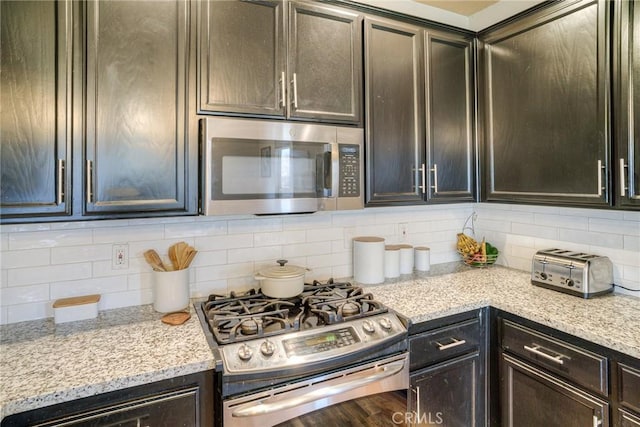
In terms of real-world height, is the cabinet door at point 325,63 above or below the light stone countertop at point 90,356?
above

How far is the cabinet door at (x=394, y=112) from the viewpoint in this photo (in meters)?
1.85

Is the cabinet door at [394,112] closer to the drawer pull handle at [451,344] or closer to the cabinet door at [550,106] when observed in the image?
the cabinet door at [550,106]

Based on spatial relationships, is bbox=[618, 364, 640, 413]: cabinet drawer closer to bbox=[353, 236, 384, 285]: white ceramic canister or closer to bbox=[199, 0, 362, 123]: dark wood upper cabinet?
bbox=[353, 236, 384, 285]: white ceramic canister

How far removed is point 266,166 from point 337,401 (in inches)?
38.8

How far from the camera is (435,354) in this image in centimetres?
165

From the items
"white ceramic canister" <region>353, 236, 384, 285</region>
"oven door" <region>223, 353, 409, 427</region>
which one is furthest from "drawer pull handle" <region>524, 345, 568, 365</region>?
"white ceramic canister" <region>353, 236, 384, 285</region>

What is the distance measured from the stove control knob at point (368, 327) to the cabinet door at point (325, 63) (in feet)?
3.18

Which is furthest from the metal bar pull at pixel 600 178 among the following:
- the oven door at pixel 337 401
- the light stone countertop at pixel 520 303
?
the oven door at pixel 337 401

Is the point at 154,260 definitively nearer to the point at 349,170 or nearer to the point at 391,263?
the point at 349,170

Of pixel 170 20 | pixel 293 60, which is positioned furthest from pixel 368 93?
pixel 170 20

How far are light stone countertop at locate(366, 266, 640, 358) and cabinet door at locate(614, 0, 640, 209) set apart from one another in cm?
50

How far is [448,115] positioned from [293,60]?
3.30 feet

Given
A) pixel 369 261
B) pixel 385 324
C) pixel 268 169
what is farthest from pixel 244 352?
pixel 369 261

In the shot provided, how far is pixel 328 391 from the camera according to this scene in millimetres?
1311
